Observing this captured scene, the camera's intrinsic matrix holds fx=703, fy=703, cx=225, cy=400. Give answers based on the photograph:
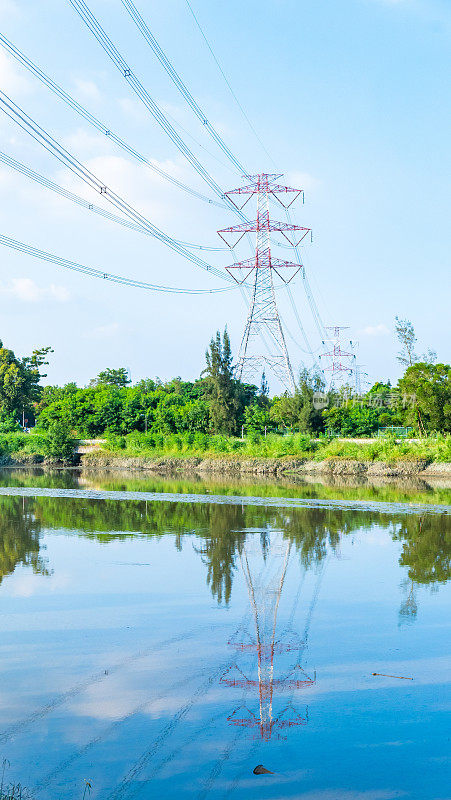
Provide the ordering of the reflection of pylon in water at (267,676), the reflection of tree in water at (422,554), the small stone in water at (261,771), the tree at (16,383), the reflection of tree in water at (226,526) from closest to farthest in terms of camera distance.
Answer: the small stone in water at (261,771)
the reflection of pylon in water at (267,676)
the reflection of tree in water at (422,554)
the reflection of tree in water at (226,526)
the tree at (16,383)

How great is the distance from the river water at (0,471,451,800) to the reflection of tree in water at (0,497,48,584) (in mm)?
91

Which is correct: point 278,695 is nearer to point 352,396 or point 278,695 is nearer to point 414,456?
point 414,456

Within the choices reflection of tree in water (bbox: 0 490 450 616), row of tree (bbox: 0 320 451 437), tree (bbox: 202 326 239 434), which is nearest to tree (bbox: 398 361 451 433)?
row of tree (bbox: 0 320 451 437)

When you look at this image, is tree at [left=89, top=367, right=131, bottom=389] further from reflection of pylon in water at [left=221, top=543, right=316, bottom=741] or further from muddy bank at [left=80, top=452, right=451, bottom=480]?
reflection of pylon in water at [left=221, top=543, right=316, bottom=741]

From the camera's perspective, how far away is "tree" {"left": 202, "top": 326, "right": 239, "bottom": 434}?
156 ft

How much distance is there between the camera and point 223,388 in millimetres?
47688

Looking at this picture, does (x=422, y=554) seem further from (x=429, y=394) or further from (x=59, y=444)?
(x=59, y=444)

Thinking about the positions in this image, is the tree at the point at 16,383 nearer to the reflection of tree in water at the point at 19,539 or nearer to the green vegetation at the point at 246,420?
the green vegetation at the point at 246,420

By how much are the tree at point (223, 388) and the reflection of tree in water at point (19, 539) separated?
2645 centimetres

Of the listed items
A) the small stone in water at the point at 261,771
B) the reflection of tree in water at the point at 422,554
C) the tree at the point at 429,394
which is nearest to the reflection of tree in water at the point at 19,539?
the reflection of tree in water at the point at 422,554

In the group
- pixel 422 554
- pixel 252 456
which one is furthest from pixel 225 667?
pixel 252 456

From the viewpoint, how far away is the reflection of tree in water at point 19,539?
39.1 ft

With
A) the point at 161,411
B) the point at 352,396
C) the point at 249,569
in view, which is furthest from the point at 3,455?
the point at 249,569

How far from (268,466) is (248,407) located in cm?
806
